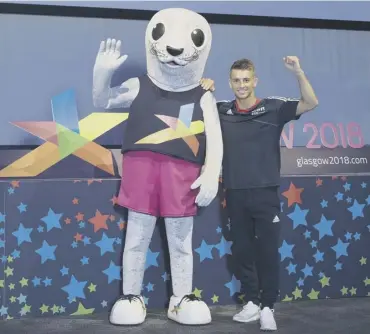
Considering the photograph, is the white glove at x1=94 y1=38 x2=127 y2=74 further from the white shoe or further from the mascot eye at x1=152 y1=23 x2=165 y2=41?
the white shoe

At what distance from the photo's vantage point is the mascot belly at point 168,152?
2178 mm

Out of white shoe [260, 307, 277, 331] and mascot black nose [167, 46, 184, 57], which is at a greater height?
mascot black nose [167, 46, 184, 57]

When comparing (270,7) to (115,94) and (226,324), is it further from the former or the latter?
(226,324)

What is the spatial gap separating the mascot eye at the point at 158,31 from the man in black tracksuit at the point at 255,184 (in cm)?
34

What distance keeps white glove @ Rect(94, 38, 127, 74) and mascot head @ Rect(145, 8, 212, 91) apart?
0.14m

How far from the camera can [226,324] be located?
2156 millimetres

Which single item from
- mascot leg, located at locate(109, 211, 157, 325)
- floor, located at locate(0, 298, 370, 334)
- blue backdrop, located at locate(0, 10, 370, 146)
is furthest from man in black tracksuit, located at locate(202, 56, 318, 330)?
blue backdrop, located at locate(0, 10, 370, 146)

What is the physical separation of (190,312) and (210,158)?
0.64 metres

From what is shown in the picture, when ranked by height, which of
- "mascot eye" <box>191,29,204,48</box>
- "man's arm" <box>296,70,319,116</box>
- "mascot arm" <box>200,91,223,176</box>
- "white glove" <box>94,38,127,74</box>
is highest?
"mascot eye" <box>191,29,204,48</box>

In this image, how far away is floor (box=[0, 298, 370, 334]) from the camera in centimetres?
205

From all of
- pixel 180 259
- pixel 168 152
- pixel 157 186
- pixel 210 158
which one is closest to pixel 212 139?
pixel 210 158

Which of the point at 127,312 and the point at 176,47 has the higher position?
the point at 176,47

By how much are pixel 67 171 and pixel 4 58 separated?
67cm

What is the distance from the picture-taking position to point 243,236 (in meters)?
2.19
